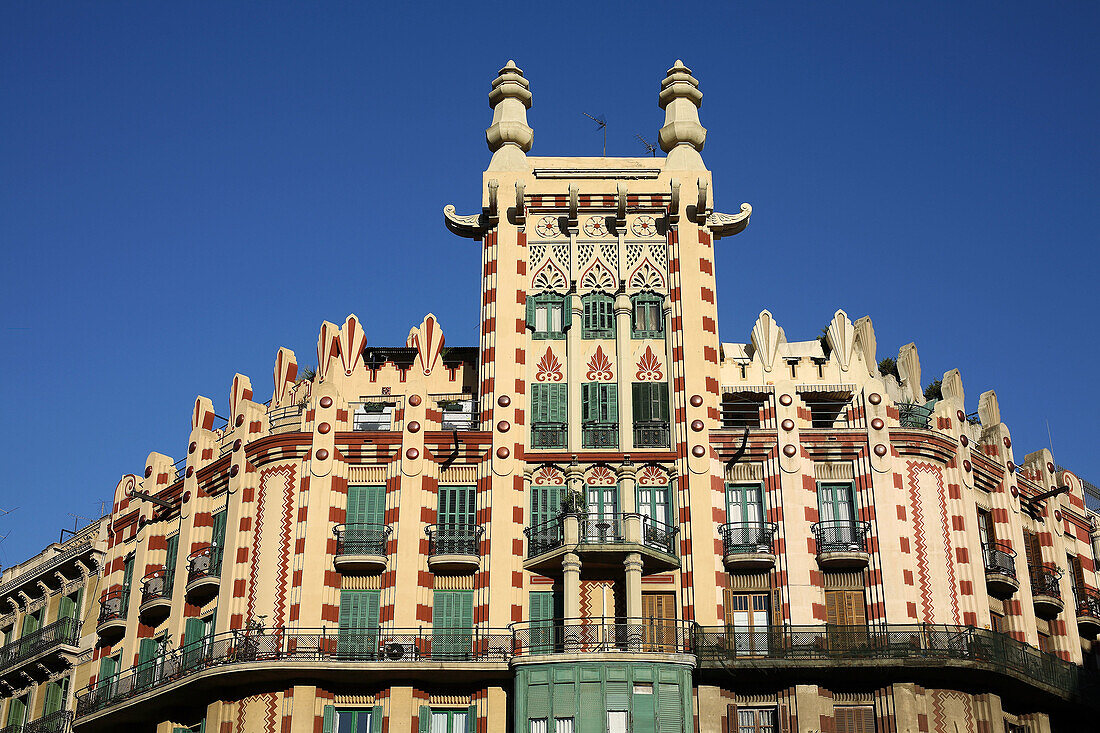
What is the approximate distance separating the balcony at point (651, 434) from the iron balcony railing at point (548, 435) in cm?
250

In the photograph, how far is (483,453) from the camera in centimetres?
5069

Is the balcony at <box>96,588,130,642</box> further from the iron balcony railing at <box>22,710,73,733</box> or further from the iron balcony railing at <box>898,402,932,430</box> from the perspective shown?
the iron balcony railing at <box>898,402,932,430</box>

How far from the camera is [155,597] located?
51.9 m

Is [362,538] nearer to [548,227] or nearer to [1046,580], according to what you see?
[548,227]

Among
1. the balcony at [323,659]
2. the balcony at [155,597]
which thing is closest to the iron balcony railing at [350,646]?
the balcony at [323,659]

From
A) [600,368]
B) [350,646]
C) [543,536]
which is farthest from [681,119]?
[350,646]

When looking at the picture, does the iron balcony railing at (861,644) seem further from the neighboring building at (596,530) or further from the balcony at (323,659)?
the balcony at (323,659)

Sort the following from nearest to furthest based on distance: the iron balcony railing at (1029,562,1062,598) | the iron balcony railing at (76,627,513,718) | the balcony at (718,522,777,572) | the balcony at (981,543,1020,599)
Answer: the iron balcony railing at (76,627,513,718)
the balcony at (718,522,777,572)
the balcony at (981,543,1020,599)
the iron balcony railing at (1029,562,1062,598)

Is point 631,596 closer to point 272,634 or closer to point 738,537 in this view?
point 738,537

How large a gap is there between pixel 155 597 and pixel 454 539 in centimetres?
1150

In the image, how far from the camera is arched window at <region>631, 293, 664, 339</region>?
174 ft

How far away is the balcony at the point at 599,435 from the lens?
5103 centimetres

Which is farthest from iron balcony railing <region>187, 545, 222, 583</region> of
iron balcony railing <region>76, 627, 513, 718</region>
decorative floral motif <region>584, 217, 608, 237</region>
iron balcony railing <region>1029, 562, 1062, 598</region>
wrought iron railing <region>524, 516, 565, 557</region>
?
iron balcony railing <region>1029, 562, 1062, 598</region>

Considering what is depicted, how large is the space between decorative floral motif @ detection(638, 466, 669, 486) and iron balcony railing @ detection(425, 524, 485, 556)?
19.0 feet
